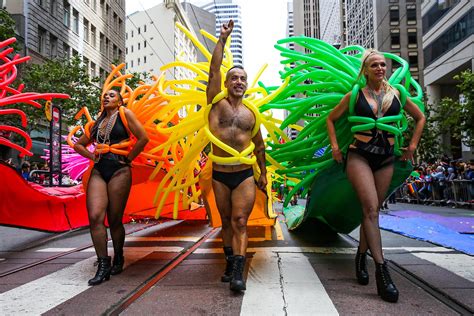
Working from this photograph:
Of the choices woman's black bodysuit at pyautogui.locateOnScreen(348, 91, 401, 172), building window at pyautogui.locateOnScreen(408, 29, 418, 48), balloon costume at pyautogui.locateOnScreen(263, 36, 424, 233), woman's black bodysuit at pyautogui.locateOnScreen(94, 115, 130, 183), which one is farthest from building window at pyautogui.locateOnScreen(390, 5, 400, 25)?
woman's black bodysuit at pyautogui.locateOnScreen(94, 115, 130, 183)

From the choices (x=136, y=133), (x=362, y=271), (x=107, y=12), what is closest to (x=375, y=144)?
(x=362, y=271)

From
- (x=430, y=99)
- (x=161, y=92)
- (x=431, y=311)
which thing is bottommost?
(x=431, y=311)

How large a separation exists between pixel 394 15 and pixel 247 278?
67637mm

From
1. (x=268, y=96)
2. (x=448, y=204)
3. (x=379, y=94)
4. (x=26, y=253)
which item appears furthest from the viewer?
(x=448, y=204)

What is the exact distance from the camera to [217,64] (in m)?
4.11

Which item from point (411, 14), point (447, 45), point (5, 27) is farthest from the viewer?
point (411, 14)

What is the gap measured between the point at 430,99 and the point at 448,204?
79.3 feet

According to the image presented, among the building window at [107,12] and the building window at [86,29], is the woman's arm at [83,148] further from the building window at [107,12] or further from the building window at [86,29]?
the building window at [107,12]

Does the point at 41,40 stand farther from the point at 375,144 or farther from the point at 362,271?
the point at 362,271

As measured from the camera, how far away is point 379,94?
3.99m

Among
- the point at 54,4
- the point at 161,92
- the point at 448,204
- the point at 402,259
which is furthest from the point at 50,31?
the point at 402,259

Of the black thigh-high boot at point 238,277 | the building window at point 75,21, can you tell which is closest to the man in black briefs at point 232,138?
the black thigh-high boot at point 238,277

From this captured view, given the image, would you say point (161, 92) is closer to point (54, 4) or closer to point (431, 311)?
point (431, 311)

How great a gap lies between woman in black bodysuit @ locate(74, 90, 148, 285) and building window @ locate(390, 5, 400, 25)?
66.2 meters
